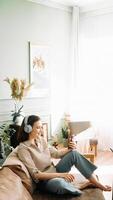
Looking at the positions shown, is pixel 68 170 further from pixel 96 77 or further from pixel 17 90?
pixel 96 77

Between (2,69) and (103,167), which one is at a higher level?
(2,69)

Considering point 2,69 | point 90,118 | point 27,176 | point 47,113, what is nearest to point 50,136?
point 47,113

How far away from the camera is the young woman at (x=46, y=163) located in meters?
2.70

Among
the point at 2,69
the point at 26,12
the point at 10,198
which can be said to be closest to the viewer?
the point at 10,198

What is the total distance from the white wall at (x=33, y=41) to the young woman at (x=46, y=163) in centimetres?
187

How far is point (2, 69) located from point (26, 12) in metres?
1.12

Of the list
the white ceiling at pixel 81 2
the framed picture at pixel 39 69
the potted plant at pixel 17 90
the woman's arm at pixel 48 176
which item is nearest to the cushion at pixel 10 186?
the woman's arm at pixel 48 176

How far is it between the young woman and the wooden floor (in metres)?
0.76

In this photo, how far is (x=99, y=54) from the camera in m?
5.70

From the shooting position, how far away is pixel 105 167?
4.85 m

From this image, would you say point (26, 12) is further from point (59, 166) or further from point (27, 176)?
point (27, 176)

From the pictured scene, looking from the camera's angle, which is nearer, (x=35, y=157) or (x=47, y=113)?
(x=35, y=157)

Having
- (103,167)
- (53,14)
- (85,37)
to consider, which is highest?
(53,14)

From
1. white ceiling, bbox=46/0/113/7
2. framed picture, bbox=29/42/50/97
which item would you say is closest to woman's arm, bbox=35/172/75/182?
framed picture, bbox=29/42/50/97
